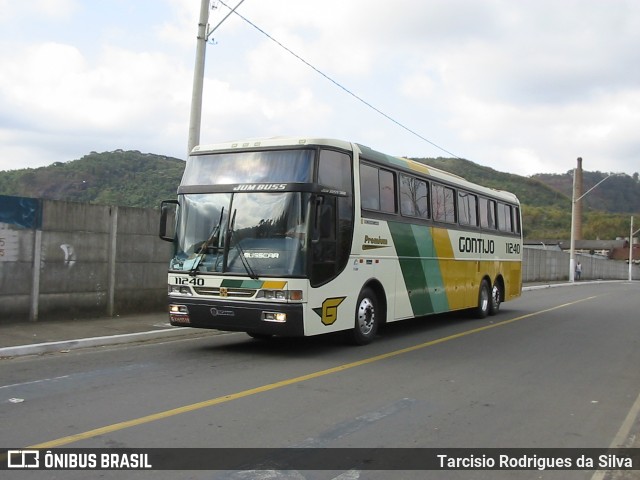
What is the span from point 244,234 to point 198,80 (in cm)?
622

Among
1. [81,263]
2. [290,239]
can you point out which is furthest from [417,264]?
[81,263]

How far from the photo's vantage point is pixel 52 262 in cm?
1170

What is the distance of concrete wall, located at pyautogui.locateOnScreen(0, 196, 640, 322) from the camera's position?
1105cm

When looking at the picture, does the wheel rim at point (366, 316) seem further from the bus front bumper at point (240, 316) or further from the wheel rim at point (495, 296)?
the wheel rim at point (495, 296)

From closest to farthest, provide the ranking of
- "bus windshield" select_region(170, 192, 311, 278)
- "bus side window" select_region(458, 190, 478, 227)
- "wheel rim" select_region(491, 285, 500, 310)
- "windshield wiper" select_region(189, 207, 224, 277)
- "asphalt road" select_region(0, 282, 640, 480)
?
"asphalt road" select_region(0, 282, 640, 480) → "bus windshield" select_region(170, 192, 311, 278) → "windshield wiper" select_region(189, 207, 224, 277) → "bus side window" select_region(458, 190, 478, 227) → "wheel rim" select_region(491, 285, 500, 310)

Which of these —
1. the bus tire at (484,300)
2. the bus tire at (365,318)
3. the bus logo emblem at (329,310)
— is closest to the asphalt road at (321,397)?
the bus tire at (365,318)

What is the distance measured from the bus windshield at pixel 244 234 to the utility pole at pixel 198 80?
14.3 ft

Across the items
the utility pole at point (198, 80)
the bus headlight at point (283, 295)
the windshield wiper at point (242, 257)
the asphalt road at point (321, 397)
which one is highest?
the utility pole at point (198, 80)

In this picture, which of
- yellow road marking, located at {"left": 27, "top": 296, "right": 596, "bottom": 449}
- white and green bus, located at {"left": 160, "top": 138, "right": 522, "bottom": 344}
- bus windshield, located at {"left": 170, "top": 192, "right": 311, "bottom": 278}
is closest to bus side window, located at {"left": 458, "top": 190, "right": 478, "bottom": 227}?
white and green bus, located at {"left": 160, "top": 138, "right": 522, "bottom": 344}

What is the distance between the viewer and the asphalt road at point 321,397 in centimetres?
529

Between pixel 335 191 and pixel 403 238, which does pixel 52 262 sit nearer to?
pixel 335 191

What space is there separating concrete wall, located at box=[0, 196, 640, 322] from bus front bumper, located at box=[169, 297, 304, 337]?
3520 mm

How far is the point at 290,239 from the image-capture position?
8852 millimetres

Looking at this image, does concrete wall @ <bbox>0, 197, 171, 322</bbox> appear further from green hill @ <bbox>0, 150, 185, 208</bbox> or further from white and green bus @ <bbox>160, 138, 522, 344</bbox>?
white and green bus @ <bbox>160, 138, 522, 344</bbox>
